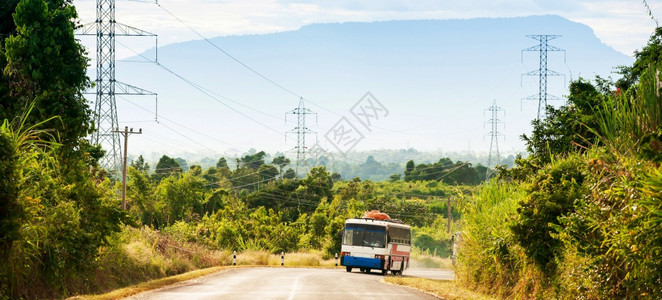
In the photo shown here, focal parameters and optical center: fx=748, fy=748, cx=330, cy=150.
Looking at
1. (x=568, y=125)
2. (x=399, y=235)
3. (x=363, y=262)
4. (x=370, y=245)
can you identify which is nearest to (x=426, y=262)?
(x=399, y=235)

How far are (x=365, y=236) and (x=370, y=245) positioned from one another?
610 millimetres

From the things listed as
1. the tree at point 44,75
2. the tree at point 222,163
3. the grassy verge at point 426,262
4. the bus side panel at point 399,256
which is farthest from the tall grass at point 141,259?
the tree at point 222,163

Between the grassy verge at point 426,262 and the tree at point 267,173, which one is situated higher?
the tree at point 267,173

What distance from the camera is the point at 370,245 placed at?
44.5m

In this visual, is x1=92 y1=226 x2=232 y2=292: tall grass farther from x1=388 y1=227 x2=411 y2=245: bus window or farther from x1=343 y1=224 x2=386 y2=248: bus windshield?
x1=388 y1=227 x2=411 y2=245: bus window

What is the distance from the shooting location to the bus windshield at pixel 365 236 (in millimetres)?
44375

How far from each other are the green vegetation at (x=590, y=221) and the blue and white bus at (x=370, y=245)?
18.8 meters

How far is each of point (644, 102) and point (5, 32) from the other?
21041 mm

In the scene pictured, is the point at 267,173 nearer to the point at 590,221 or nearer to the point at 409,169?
the point at 409,169

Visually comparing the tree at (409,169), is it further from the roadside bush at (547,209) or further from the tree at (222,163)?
the roadside bush at (547,209)

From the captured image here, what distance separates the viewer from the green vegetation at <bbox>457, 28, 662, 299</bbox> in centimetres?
1234

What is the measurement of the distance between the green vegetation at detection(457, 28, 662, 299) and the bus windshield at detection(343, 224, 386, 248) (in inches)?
739

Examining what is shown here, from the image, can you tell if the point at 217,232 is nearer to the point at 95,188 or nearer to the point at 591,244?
the point at 95,188

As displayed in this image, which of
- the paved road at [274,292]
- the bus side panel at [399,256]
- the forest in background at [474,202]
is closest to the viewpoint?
the forest in background at [474,202]
